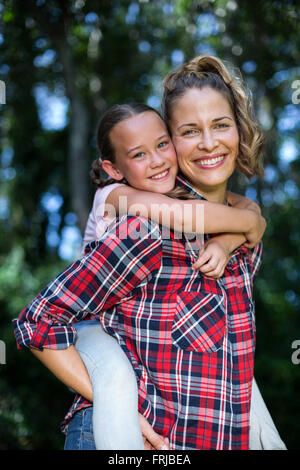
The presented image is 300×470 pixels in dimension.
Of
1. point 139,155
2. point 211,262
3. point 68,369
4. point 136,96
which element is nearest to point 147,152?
point 139,155

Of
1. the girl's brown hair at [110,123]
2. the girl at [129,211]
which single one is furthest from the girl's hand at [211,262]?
the girl's brown hair at [110,123]

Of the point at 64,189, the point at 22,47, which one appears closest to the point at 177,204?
the point at 22,47

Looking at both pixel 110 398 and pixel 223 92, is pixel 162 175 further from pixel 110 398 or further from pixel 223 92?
pixel 110 398

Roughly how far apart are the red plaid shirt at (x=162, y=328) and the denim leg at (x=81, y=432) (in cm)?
4

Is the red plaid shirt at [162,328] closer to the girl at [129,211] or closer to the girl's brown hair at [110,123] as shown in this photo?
the girl at [129,211]

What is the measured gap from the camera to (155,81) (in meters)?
8.09

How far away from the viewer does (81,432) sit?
1538 mm

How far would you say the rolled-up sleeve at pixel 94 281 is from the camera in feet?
4.91

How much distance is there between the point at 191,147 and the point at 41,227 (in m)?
10.5

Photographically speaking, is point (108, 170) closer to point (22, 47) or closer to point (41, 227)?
point (22, 47)

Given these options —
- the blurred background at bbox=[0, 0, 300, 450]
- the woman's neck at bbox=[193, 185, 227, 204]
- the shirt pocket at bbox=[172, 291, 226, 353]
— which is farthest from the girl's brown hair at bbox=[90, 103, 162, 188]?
the blurred background at bbox=[0, 0, 300, 450]

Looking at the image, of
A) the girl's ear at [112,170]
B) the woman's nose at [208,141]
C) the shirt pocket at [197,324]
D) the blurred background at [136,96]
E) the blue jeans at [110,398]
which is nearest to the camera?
the blue jeans at [110,398]

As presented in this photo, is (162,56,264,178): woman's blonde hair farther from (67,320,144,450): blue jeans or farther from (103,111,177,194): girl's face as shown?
(67,320,144,450): blue jeans

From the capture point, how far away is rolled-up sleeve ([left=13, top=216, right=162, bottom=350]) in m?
1.50
